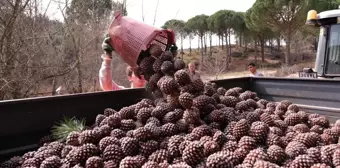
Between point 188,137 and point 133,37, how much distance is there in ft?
3.30

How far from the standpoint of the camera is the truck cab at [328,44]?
438 cm

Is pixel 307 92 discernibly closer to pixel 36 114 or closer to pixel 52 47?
pixel 36 114

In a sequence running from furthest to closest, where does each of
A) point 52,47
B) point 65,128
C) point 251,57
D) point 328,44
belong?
1. point 251,57
2. point 52,47
3. point 328,44
4. point 65,128

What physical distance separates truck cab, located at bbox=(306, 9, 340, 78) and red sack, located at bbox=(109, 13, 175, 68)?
9.81 ft

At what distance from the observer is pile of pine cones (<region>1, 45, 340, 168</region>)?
1.41 metres

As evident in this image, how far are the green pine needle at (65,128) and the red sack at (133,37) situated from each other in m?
0.68

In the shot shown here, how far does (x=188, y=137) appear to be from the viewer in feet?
5.16

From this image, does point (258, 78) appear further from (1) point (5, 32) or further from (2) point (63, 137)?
(1) point (5, 32)

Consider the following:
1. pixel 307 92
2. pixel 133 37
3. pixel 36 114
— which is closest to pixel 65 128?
pixel 36 114

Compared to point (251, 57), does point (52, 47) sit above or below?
above

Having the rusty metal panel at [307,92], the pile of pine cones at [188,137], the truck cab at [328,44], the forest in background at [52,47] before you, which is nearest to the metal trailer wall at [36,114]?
the pile of pine cones at [188,137]

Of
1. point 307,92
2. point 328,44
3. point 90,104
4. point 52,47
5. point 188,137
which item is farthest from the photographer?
point 52,47

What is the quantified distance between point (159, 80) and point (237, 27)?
1264 inches

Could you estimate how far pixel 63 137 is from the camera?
1.76 metres
